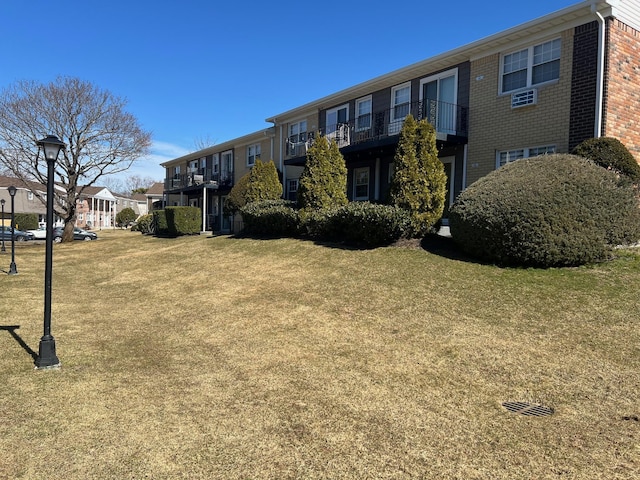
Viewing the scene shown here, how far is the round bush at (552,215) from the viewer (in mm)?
7895

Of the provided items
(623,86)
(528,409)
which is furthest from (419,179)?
(528,409)

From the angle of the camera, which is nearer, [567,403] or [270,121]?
[567,403]

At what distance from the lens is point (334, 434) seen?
362cm

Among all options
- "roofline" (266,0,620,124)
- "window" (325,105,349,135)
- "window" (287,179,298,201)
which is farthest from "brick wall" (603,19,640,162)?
"window" (287,179,298,201)

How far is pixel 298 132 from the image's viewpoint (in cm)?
2253

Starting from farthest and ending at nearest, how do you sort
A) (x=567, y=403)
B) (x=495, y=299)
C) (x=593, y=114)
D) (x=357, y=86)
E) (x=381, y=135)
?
1. (x=357, y=86)
2. (x=381, y=135)
3. (x=593, y=114)
4. (x=495, y=299)
5. (x=567, y=403)

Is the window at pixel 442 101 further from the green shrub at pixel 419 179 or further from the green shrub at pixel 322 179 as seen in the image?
the green shrub at pixel 322 179

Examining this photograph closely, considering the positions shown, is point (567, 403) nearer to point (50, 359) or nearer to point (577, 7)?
point (50, 359)

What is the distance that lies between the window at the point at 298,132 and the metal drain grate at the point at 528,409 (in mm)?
18598

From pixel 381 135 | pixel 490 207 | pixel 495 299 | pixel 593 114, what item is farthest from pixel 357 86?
pixel 495 299

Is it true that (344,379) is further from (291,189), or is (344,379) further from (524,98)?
(291,189)

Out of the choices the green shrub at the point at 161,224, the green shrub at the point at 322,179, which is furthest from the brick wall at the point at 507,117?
the green shrub at the point at 161,224

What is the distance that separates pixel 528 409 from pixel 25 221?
51.7 m

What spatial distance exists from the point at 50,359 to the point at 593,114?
39.6 feet
